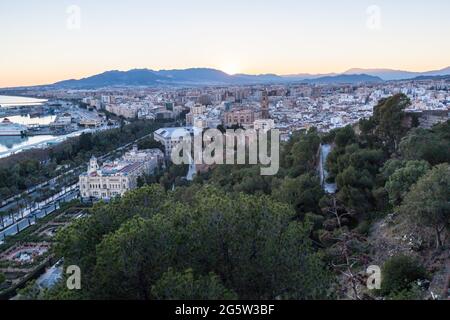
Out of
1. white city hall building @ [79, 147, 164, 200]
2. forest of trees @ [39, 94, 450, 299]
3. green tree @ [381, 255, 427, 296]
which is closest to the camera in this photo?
forest of trees @ [39, 94, 450, 299]

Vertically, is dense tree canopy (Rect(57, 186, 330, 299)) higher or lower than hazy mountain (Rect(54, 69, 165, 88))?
lower

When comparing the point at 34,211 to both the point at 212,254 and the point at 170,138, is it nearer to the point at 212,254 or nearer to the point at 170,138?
the point at 170,138

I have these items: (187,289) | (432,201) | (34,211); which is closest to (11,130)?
(34,211)

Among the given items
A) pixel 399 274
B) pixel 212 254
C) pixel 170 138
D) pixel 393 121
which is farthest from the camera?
pixel 170 138

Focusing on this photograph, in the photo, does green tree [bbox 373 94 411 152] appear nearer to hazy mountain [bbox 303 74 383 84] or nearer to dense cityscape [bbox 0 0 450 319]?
dense cityscape [bbox 0 0 450 319]

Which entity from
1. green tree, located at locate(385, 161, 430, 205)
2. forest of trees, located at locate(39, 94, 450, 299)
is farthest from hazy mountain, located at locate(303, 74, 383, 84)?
forest of trees, located at locate(39, 94, 450, 299)

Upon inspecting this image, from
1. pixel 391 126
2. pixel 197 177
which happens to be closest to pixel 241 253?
pixel 391 126

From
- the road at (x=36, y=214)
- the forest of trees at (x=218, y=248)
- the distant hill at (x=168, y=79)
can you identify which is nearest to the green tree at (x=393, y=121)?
the forest of trees at (x=218, y=248)
